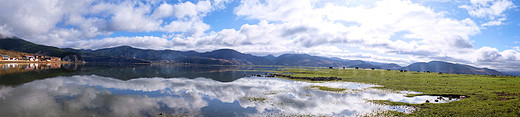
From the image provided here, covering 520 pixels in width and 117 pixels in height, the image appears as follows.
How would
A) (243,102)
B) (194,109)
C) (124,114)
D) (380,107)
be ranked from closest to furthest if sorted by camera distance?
(124,114), (194,109), (380,107), (243,102)

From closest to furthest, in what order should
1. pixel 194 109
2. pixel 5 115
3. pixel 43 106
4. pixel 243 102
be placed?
1. pixel 5 115
2. pixel 43 106
3. pixel 194 109
4. pixel 243 102

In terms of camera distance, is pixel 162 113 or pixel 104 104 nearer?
pixel 162 113

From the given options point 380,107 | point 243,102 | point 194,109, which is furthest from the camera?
point 243,102

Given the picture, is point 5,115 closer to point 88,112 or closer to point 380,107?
point 88,112

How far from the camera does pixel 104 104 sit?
26938mm

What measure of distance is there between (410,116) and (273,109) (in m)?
14.9

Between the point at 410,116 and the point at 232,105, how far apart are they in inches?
811

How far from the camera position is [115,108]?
990 inches

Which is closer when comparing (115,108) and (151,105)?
(115,108)

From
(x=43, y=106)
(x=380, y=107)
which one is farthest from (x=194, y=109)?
(x=380, y=107)

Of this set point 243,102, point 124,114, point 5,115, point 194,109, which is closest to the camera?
point 5,115

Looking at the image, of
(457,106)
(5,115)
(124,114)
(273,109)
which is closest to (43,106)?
(5,115)

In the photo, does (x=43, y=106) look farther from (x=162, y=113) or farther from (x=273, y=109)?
(x=273, y=109)

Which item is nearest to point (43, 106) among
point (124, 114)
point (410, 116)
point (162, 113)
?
point (124, 114)
